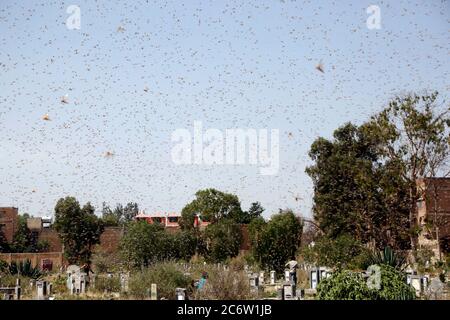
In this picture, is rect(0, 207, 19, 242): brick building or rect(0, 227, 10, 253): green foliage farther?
rect(0, 207, 19, 242): brick building

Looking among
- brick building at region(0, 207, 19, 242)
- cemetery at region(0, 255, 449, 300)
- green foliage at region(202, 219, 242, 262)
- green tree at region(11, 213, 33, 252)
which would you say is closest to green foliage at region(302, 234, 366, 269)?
cemetery at region(0, 255, 449, 300)

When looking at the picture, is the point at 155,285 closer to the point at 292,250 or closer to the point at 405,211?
the point at 292,250

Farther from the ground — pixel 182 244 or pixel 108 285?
pixel 182 244

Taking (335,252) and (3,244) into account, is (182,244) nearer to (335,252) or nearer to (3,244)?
(3,244)

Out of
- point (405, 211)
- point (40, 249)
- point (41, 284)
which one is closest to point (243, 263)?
point (405, 211)

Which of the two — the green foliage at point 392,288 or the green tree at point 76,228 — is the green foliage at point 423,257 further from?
the green tree at point 76,228

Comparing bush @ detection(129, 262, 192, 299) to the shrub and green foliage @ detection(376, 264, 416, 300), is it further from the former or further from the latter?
the shrub

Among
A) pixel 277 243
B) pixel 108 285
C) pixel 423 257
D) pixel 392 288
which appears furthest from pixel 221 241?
pixel 392 288
